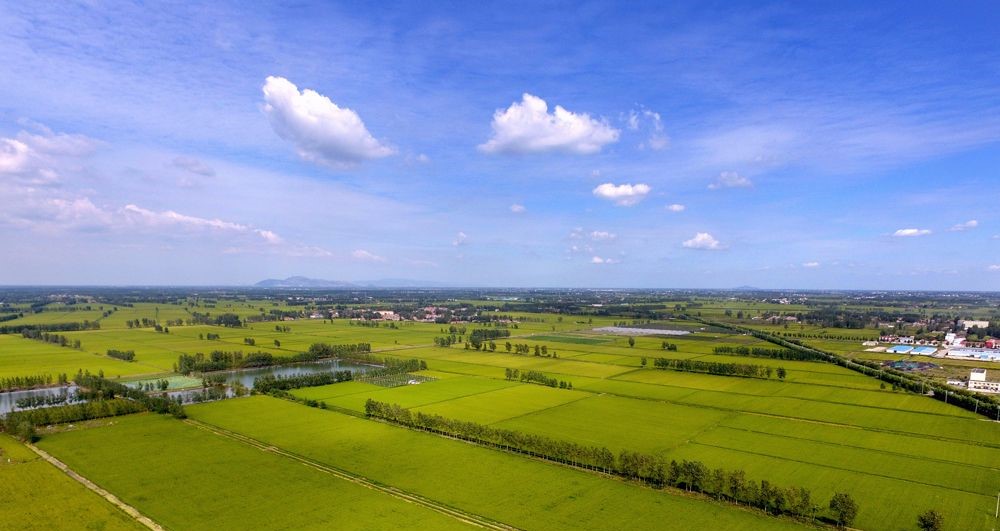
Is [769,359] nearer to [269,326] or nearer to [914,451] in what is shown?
[914,451]

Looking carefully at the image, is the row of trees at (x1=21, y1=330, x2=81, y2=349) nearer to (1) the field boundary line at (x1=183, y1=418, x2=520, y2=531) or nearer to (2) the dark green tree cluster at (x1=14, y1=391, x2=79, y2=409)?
(2) the dark green tree cluster at (x1=14, y1=391, x2=79, y2=409)

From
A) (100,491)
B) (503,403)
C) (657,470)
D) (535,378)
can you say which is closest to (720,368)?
(535,378)

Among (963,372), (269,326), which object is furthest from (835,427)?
(269,326)

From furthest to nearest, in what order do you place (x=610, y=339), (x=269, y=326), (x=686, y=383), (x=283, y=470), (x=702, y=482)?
(x=269, y=326) → (x=610, y=339) → (x=686, y=383) → (x=283, y=470) → (x=702, y=482)

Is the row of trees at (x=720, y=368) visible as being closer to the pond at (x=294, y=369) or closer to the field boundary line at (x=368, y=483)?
the pond at (x=294, y=369)

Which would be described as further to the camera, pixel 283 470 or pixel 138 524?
pixel 283 470

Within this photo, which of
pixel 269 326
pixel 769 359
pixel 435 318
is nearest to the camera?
pixel 769 359

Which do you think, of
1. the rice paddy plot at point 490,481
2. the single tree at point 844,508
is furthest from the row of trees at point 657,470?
the rice paddy plot at point 490,481
